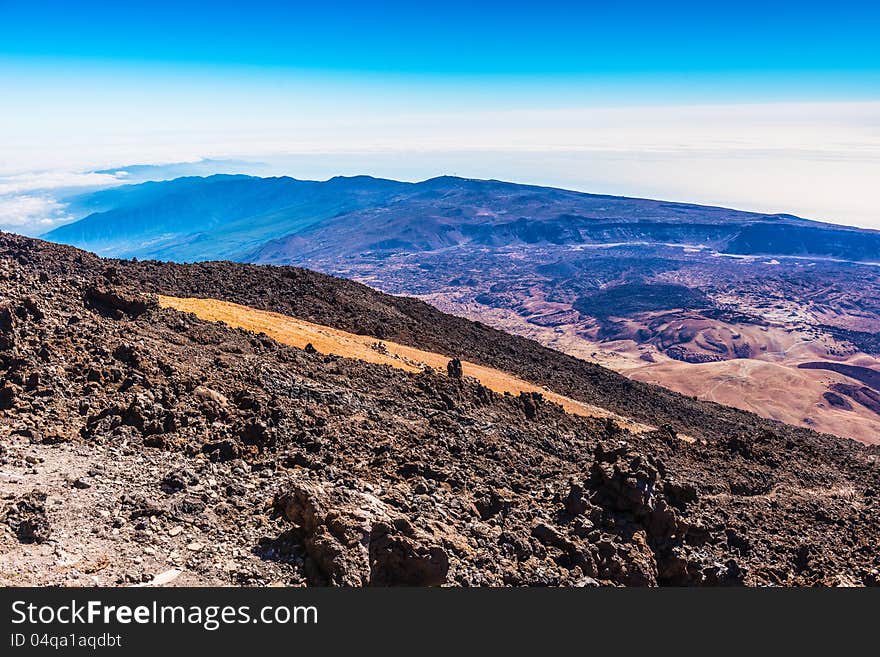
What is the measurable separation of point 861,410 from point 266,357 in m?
90.6

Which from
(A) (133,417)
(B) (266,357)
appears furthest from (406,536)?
(B) (266,357)

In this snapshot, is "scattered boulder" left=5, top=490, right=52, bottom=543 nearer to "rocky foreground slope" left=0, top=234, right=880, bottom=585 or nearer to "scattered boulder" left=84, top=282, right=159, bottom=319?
"rocky foreground slope" left=0, top=234, right=880, bottom=585

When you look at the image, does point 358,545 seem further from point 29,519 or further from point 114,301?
point 114,301

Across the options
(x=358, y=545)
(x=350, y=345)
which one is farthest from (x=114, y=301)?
(x=350, y=345)

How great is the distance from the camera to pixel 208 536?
8703mm

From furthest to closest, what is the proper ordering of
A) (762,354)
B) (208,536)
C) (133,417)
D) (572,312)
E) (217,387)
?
(572,312), (762,354), (217,387), (133,417), (208,536)

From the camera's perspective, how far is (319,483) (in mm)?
10938

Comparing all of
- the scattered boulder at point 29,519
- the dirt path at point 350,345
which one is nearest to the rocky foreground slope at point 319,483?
the scattered boulder at point 29,519

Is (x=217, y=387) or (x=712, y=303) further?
(x=712, y=303)

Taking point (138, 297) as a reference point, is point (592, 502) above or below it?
below

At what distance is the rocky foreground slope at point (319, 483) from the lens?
8.54 metres

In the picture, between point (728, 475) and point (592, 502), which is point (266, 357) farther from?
point (728, 475)

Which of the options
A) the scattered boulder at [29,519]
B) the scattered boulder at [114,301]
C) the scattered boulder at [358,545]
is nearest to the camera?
the scattered boulder at [29,519]

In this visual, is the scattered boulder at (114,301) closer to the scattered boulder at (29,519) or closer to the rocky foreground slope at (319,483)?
the rocky foreground slope at (319,483)
